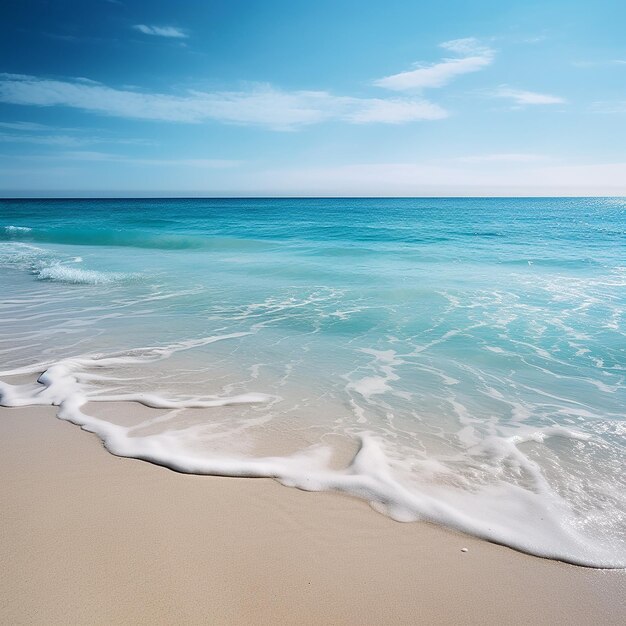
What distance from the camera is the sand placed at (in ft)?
7.70

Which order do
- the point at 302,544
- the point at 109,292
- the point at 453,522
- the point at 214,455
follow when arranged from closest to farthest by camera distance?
the point at 302,544, the point at 453,522, the point at 214,455, the point at 109,292

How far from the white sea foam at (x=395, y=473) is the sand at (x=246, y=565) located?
136mm

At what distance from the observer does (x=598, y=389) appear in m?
5.76

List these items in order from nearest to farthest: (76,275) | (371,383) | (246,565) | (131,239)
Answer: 1. (246,565)
2. (371,383)
3. (76,275)
4. (131,239)

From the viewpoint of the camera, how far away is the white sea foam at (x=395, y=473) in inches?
119

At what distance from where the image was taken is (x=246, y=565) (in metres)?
2.64

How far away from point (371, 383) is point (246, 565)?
3.43 metres

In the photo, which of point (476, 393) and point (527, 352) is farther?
point (527, 352)

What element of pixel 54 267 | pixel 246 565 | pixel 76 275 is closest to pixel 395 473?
pixel 246 565

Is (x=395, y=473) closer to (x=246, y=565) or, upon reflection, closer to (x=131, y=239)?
(x=246, y=565)

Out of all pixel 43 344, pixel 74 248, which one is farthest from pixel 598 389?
pixel 74 248

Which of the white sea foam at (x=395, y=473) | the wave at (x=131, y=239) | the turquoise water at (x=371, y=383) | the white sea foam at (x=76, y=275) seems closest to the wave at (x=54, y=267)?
the white sea foam at (x=76, y=275)

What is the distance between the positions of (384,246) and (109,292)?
602 inches

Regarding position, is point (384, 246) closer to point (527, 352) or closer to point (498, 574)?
point (527, 352)
